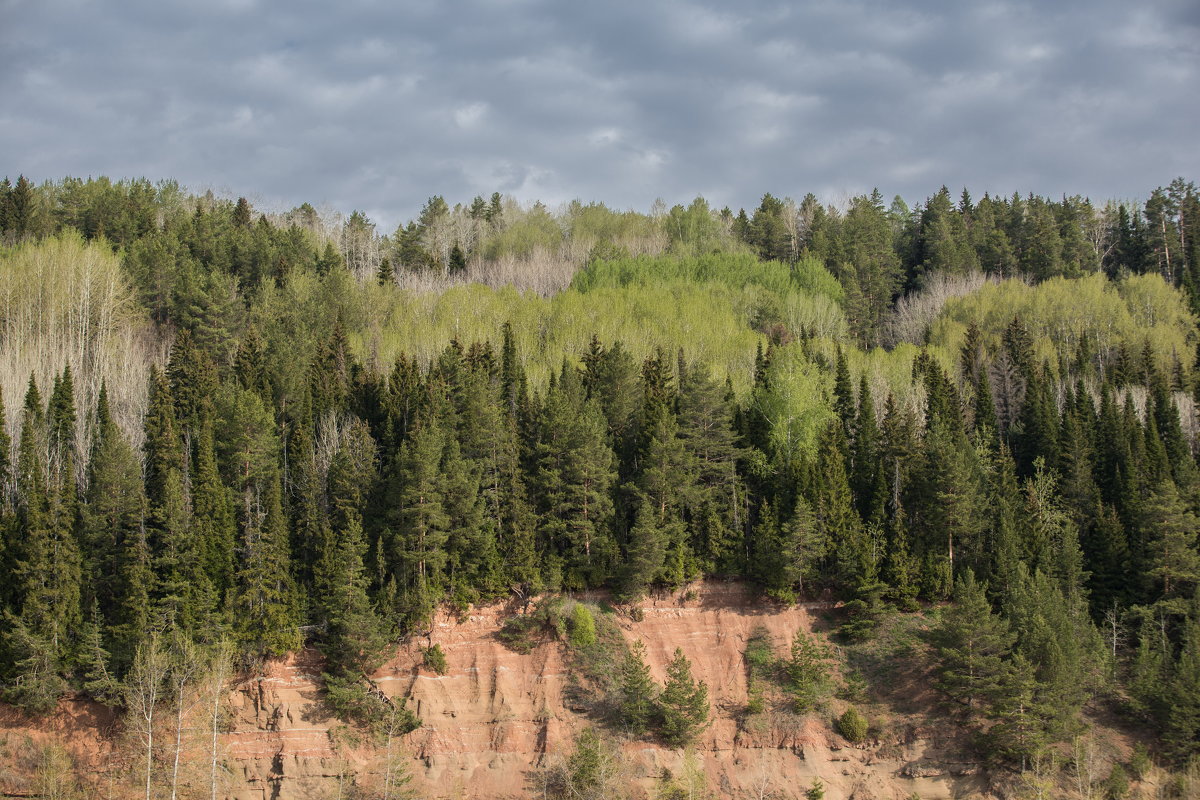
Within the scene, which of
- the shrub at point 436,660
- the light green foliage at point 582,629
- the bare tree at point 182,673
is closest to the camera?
the bare tree at point 182,673

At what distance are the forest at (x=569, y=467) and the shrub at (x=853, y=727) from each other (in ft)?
16.0

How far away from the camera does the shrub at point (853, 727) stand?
5534 centimetres

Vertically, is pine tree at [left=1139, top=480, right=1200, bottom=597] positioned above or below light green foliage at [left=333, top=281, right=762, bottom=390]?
below

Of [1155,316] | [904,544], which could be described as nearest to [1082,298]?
[1155,316]

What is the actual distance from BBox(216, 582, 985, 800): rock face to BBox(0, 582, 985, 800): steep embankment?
0.05 m

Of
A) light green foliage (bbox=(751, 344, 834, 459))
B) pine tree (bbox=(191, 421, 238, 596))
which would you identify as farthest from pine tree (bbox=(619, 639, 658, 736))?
pine tree (bbox=(191, 421, 238, 596))

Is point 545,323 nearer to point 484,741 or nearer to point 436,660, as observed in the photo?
point 436,660

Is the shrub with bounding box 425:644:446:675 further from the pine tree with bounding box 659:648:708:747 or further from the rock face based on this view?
the pine tree with bounding box 659:648:708:747

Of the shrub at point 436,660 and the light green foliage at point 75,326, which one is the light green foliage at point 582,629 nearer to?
the shrub at point 436,660

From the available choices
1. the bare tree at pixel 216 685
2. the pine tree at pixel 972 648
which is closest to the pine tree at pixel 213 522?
the bare tree at pixel 216 685

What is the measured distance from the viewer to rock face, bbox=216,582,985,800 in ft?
177

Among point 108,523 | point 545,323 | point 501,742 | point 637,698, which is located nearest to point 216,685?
point 108,523

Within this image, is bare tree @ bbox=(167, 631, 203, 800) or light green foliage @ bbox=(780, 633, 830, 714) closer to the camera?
bare tree @ bbox=(167, 631, 203, 800)

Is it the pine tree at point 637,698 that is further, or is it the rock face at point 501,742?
the pine tree at point 637,698
